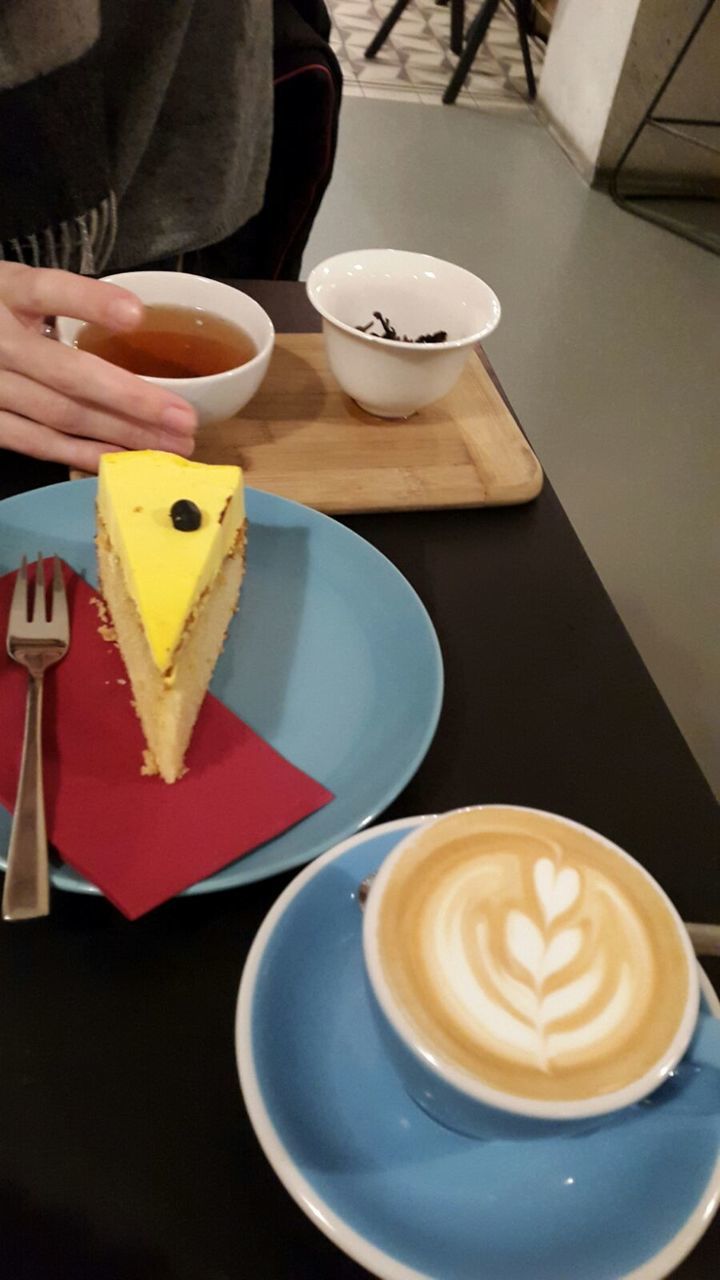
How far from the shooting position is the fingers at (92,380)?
0.84 meters

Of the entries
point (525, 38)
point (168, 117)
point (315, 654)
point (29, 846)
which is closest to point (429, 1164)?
point (29, 846)

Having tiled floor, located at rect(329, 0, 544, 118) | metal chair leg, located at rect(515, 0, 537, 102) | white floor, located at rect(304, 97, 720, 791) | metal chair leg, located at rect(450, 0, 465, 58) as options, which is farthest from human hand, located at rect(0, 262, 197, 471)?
metal chair leg, located at rect(450, 0, 465, 58)

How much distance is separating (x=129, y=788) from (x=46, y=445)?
40cm

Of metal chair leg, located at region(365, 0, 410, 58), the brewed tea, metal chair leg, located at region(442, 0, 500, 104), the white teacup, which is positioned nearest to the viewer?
the white teacup

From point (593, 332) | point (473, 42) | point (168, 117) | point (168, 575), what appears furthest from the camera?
point (473, 42)

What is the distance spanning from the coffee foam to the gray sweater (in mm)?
964

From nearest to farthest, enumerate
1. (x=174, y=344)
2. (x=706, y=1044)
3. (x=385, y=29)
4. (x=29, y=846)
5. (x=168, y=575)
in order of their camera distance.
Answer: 1. (x=706, y=1044)
2. (x=29, y=846)
3. (x=168, y=575)
4. (x=174, y=344)
5. (x=385, y=29)

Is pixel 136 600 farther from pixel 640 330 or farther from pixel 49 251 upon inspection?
pixel 640 330

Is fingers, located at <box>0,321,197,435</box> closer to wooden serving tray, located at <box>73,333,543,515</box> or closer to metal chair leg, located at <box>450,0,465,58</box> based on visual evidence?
wooden serving tray, located at <box>73,333,543,515</box>

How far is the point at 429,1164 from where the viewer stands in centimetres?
49

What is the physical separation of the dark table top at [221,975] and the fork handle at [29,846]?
0.05m

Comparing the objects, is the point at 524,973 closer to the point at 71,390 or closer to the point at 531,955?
the point at 531,955

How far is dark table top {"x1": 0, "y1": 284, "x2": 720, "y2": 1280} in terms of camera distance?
0.48 metres

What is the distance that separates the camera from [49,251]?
1128 mm
